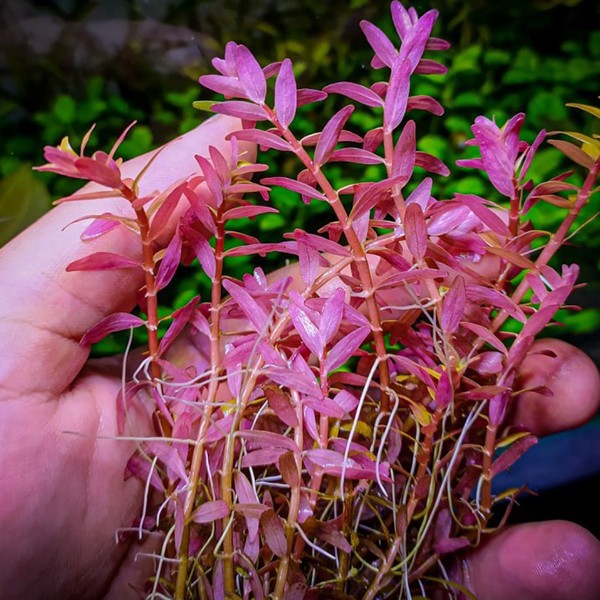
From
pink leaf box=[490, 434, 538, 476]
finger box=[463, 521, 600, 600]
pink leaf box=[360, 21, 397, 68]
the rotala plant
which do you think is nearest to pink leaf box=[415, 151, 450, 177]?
the rotala plant

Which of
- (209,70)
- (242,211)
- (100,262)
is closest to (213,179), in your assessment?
(242,211)

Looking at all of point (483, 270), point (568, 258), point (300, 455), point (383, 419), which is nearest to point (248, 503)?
point (300, 455)

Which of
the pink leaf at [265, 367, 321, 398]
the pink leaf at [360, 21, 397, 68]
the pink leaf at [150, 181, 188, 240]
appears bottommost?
the pink leaf at [265, 367, 321, 398]

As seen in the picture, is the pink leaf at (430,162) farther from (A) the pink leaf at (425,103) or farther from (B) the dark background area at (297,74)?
(B) the dark background area at (297,74)

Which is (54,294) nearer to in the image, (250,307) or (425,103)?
(250,307)

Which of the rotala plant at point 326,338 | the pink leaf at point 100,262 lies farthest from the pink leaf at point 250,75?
the pink leaf at point 100,262

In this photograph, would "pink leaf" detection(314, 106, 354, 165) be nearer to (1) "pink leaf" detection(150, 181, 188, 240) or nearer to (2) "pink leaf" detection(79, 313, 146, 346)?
(1) "pink leaf" detection(150, 181, 188, 240)
